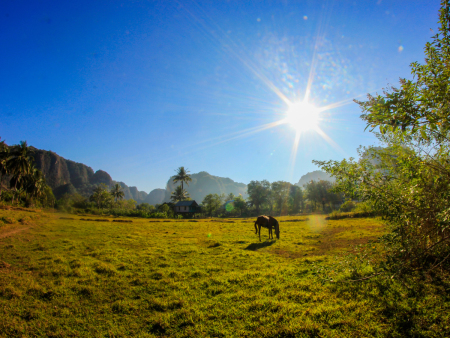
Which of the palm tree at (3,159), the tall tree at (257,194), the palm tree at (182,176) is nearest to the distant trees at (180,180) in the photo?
the palm tree at (182,176)

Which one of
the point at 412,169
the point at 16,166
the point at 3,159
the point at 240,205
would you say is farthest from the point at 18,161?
the point at 240,205

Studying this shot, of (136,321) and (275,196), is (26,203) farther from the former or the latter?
(275,196)

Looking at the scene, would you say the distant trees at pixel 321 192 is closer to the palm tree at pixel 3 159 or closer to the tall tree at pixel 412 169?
the tall tree at pixel 412 169

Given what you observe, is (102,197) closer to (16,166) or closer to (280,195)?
(16,166)

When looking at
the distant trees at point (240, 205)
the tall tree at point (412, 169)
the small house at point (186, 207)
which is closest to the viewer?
the tall tree at point (412, 169)

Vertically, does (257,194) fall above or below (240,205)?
above

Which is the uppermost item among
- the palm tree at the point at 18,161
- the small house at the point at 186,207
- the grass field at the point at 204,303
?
the palm tree at the point at 18,161

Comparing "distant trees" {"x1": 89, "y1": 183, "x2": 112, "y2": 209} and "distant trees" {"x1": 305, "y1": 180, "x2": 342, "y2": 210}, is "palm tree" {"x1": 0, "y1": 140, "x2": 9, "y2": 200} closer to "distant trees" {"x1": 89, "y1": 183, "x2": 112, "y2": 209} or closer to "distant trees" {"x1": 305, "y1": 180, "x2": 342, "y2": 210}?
"distant trees" {"x1": 89, "y1": 183, "x2": 112, "y2": 209}

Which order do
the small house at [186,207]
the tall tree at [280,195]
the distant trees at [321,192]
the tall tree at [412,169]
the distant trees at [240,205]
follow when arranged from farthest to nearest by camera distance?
the tall tree at [280,195] → the distant trees at [240,205] → the distant trees at [321,192] → the small house at [186,207] → the tall tree at [412,169]

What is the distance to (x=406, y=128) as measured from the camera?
13.2 ft

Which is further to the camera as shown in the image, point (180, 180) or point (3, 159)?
point (180, 180)

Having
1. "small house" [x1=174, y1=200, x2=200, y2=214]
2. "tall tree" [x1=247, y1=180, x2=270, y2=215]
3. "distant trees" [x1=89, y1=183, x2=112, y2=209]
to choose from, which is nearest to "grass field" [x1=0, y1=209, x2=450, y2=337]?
"small house" [x1=174, y1=200, x2=200, y2=214]

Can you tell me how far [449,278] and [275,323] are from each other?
19.5 feet

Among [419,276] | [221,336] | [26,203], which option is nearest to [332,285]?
[419,276]
